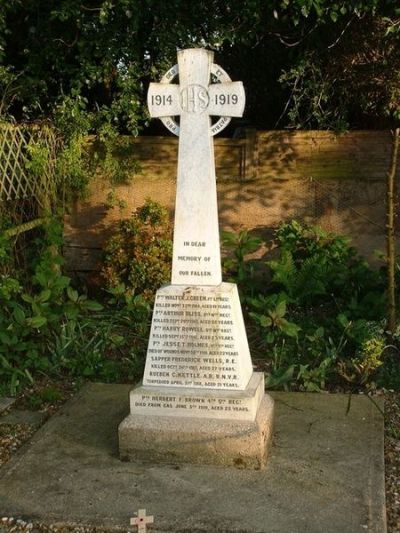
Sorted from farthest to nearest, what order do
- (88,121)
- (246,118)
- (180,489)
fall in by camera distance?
1. (246,118)
2. (88,121)
3. (180,489)

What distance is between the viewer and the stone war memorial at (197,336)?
4.35 meters

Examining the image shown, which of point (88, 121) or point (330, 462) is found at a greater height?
point (88, 121)

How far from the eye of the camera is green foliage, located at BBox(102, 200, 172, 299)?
7527 mm

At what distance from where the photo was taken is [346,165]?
7953 millimetres

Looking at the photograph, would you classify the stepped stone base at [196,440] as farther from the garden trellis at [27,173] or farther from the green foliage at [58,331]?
the garden trellis at [27,173]

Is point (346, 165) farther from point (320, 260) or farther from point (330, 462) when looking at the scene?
point (330, 462)

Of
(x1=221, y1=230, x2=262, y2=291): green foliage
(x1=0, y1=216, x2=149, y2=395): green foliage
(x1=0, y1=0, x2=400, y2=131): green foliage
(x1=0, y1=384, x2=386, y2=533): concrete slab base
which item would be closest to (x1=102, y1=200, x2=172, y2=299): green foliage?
(x1=0, y1=216, x2=149, y2=395): green foliage

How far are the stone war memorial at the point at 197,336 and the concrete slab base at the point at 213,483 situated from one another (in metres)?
0.17

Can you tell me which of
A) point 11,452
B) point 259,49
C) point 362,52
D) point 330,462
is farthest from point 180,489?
point 259,49

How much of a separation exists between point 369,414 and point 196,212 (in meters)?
1.88

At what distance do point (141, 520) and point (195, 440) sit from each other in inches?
36.3

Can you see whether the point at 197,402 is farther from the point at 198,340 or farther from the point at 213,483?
the point at 213,483

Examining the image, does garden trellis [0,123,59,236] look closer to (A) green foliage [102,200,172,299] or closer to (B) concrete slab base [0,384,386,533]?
(A) green foliage [102,200,172,299]

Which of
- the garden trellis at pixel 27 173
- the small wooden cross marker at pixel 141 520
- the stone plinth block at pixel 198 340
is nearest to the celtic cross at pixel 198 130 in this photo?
the stone plinth block at pixel 198 340
